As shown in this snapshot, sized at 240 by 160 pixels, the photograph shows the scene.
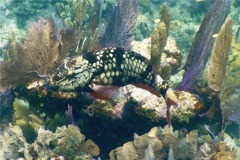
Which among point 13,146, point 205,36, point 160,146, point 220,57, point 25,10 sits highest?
point 205,36

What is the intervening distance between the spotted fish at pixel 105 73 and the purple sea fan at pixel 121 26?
1681 mm

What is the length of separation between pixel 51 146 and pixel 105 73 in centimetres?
114

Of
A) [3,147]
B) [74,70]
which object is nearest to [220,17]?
[74,70]

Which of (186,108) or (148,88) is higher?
(148,88)

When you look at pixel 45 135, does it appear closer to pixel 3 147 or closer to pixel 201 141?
pixel 3 147

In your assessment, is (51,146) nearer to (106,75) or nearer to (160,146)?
(106,75)

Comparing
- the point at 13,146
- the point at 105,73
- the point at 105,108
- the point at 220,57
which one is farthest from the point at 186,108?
the point at 13,146

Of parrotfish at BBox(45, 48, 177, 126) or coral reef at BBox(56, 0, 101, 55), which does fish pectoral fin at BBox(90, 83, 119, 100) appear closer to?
parrotfish at BBox(45, 48, 177, 126)

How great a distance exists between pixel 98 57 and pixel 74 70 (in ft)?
1.11

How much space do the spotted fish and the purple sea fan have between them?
168 cm

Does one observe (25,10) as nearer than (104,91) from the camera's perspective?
No

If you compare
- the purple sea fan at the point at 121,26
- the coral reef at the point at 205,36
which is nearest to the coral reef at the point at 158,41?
the coral reef at the point at 205,36

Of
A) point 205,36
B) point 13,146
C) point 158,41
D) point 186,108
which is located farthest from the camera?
point 205,36

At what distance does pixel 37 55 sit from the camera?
392 centimetres
